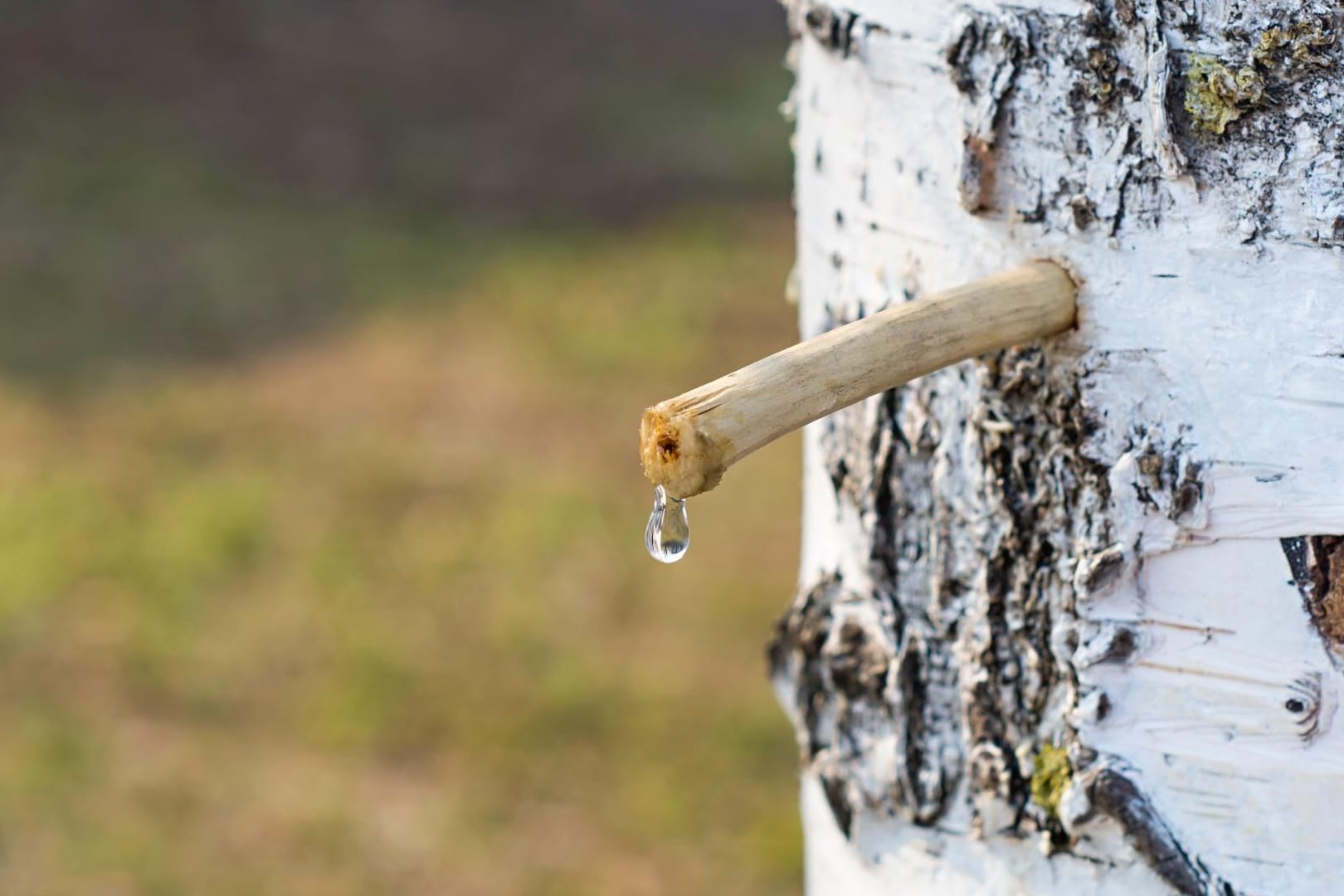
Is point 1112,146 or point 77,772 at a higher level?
point 1112,146

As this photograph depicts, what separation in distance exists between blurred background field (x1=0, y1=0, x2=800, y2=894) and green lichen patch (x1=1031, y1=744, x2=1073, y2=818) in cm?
172

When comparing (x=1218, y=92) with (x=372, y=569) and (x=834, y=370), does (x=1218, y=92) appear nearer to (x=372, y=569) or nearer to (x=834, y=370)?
(x=834, y=370)

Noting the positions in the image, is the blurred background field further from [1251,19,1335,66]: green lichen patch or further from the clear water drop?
[1251,19,1335,66]: green lichen patch

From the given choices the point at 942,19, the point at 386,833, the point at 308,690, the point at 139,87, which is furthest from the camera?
the point at 139,87

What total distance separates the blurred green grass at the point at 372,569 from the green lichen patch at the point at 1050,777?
1697 mm

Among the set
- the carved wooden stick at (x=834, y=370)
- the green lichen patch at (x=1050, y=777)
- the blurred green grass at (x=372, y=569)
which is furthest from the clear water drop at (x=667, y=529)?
the blurred green grass at (x=372, y=569)

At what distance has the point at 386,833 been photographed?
237 centimetres

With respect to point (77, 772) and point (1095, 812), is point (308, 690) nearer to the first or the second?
point (77, 772)

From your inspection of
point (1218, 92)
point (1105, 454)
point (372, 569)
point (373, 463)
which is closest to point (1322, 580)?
point (1105, 454)

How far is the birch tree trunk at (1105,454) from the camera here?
55 centimetres

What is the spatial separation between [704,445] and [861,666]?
10.6 inches

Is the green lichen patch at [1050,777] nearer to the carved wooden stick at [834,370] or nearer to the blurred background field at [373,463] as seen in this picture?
the carved wooden stick at [834,370]

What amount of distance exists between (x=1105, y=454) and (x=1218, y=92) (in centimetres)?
16

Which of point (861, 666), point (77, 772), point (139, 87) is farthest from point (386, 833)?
point (139, 87)
